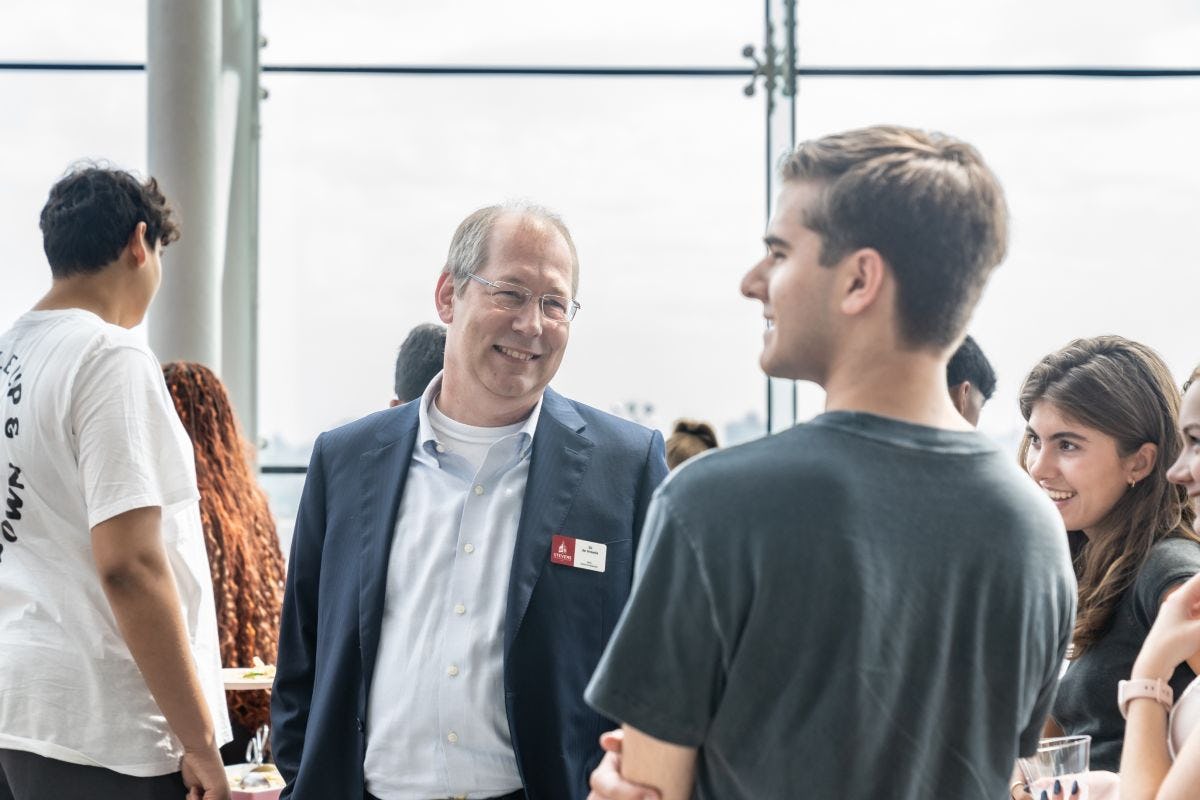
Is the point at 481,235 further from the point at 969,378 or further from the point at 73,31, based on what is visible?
the point at 73,31

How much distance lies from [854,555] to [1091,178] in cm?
524

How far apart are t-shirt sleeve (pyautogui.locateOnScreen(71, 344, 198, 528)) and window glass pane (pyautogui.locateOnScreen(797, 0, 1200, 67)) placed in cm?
422

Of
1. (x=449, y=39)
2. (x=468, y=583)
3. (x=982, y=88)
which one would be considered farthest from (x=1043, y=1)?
(x=468, y=583)

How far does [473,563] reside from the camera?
205 cm

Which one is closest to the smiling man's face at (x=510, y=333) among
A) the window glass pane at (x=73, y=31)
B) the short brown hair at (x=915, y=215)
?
the short brown hair at (x=915, y=215)

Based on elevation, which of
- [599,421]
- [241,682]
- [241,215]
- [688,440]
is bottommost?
[241,682]

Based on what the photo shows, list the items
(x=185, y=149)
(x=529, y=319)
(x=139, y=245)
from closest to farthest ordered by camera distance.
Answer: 1. (x=529, y=319)
2. (x=139, y=245)
3. (x=185, y=149)

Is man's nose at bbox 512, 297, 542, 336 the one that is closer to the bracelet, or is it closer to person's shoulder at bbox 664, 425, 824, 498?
person's shoulder at bbox 664, 425, 824, 498

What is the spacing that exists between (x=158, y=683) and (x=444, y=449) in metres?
0.65

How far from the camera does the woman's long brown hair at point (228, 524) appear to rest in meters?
3.24

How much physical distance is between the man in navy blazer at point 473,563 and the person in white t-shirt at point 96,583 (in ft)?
0.69

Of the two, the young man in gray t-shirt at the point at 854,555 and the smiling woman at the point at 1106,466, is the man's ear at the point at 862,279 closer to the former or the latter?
the young man in gray t-shirt at the point at 854,555

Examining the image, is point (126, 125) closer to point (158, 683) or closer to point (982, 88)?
point (982, 88)

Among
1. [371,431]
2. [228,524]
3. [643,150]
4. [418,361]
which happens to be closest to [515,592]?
[371,431]
